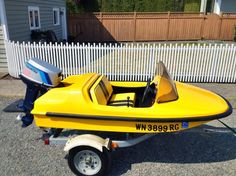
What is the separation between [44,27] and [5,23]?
14.0 ft

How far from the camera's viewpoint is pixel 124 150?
372 centimetres

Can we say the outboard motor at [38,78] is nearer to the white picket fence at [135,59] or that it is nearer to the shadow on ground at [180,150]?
the shadow on ground at [180,150]

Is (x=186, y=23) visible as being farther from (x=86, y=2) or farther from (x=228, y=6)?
(x=86, y=2)

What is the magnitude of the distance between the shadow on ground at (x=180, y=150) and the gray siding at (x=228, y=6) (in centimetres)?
1783

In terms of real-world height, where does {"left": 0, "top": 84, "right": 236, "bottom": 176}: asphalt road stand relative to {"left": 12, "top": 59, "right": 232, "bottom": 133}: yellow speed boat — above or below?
below

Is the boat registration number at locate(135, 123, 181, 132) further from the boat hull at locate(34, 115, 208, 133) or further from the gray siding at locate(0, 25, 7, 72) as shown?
→ the gray siding at locate(0, 25, 7, 72)

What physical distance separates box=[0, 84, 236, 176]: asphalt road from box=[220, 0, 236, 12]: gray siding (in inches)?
700

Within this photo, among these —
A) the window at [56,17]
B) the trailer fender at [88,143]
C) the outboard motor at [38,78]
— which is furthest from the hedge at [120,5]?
the trailer fender at [88,143]

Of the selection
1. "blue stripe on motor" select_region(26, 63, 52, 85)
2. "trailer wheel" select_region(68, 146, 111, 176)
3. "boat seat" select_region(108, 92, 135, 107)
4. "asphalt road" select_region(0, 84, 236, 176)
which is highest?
"blue stripe on motor" select_region(26, 63, 52, 85)

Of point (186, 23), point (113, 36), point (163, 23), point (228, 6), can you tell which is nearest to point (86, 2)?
point (113, 36)

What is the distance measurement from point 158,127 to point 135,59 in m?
4.45

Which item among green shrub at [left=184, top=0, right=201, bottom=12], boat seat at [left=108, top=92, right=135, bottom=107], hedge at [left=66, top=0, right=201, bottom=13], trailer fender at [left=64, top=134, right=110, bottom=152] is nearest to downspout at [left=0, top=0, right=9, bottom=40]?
boat seat at [left=108, top=92, right=135, bottom=107]

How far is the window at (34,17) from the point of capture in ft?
33.6

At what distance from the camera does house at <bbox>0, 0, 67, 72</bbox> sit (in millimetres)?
7906
